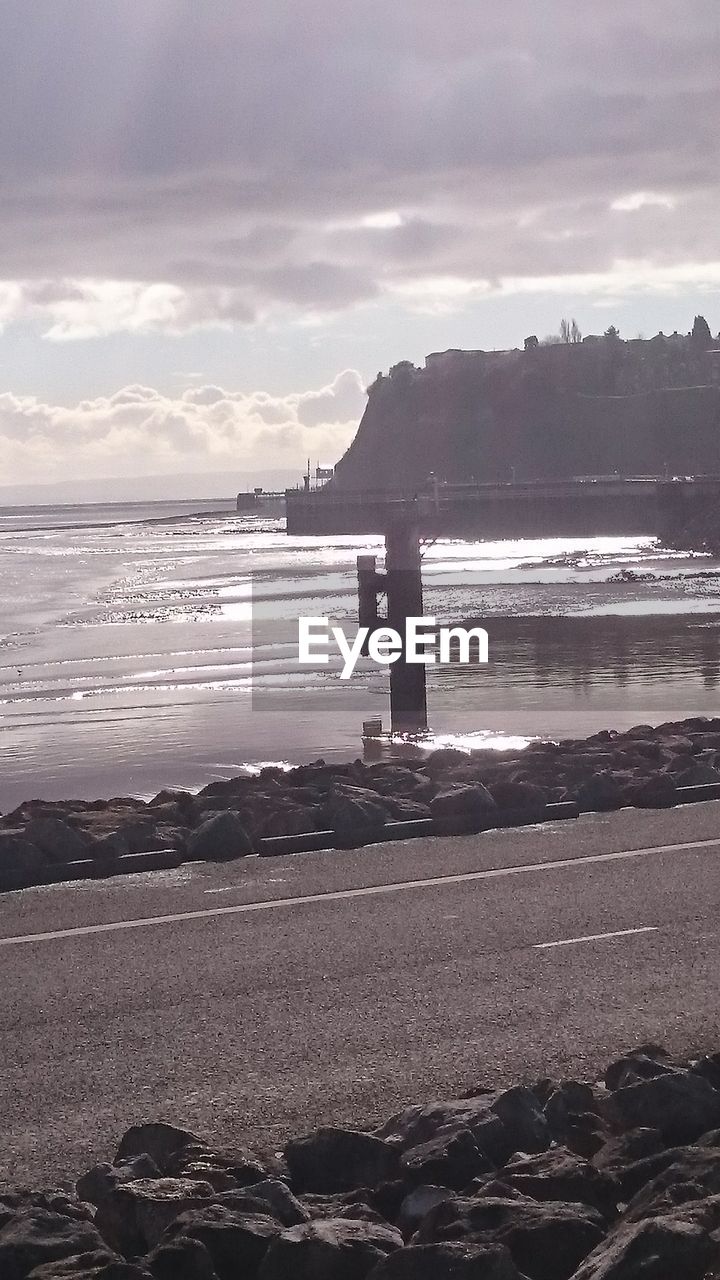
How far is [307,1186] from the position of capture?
7.33 m

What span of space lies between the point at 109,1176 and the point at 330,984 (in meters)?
3.36

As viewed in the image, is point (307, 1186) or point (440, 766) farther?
point (440, 766)

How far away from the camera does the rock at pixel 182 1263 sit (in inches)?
246

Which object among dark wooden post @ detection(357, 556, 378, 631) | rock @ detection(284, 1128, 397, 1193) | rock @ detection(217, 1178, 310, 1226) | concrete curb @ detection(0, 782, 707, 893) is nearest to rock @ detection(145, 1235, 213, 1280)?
rock @ detection(217, 1178, 310, 1226)

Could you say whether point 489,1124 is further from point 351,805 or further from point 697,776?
point 697,776

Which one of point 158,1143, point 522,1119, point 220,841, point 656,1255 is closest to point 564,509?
point 220,841

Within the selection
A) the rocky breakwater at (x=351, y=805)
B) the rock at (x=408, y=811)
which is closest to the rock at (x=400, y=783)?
the rocky breakwater at (x=351, y=805)

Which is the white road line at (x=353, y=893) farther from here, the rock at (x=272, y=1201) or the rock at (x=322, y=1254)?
the rock at (x=322, y=1254)

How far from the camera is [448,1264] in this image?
20.0 feet

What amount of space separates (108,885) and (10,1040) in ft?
14.0

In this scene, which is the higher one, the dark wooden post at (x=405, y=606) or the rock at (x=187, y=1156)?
the dark wooden post at (x=405, y=606)

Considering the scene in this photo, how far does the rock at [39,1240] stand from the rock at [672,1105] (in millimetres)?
2676

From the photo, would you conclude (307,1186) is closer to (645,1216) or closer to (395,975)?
(645,1216)

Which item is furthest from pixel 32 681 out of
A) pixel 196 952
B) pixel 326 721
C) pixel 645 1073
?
pixel 645 1073
